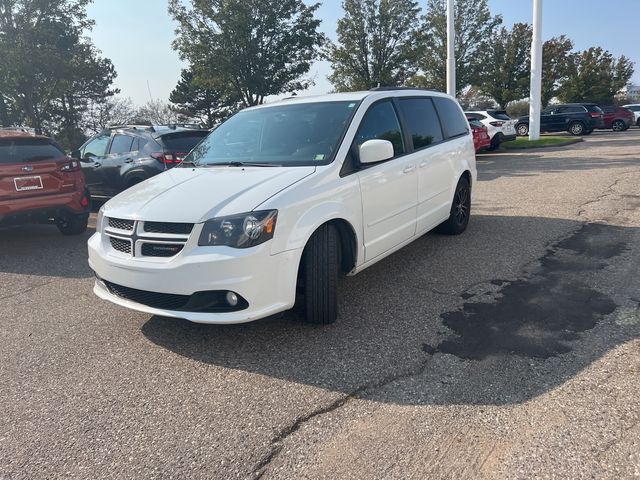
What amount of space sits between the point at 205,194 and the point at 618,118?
102 feet

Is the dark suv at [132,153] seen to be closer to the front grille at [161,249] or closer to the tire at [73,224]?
the tire at [73,224]

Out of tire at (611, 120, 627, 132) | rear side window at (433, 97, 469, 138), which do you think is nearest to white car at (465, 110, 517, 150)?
rear side window at (433, 97, 469, 138)

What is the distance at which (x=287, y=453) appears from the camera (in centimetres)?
244

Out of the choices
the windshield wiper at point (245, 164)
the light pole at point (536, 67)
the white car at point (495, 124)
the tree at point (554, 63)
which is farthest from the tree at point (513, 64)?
the windshield wiper at point (245, 164)

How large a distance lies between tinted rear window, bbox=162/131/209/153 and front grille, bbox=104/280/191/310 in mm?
4897

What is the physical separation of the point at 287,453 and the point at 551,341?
2.13 meters

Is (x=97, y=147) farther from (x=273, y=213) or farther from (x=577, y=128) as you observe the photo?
(x=577, y=128)

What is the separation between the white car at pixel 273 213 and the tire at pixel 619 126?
93.6 ft

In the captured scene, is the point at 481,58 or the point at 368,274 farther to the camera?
the point at 481,58

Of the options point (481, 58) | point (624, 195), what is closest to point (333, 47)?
point (481, 58)

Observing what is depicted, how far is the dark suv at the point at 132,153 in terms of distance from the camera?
8023mm

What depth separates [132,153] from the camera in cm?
851

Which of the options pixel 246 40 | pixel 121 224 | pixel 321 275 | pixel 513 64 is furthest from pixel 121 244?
pixel 513 64

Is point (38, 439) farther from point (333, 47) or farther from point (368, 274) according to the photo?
point (333, 47)
